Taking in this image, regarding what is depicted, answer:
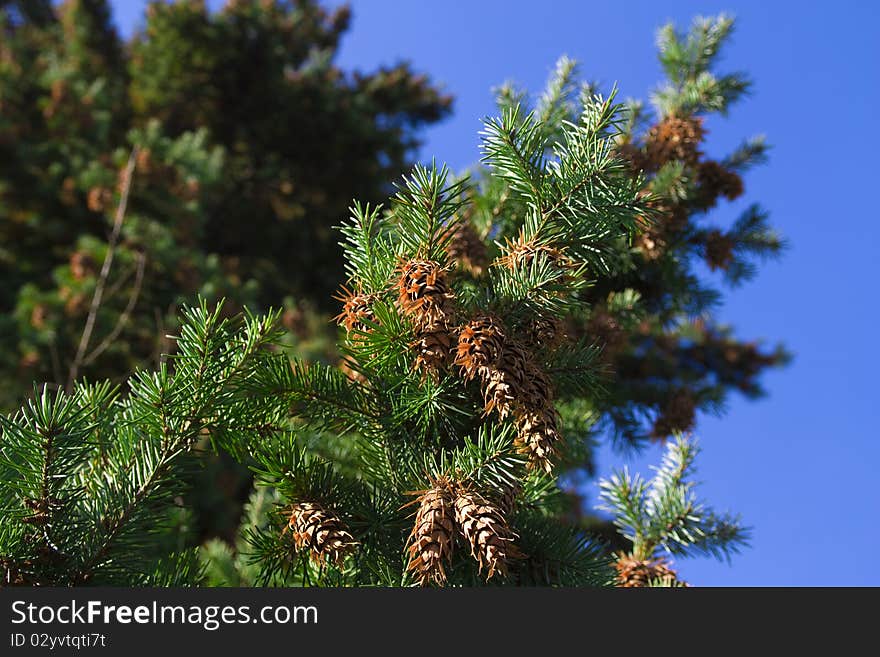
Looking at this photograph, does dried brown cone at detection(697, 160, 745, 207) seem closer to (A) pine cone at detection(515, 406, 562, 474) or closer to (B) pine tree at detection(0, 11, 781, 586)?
(B) pine tree at detection(0, 11, 781, 586)

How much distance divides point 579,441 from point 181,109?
709 centimetres

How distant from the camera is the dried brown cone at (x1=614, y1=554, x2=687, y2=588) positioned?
1.10m

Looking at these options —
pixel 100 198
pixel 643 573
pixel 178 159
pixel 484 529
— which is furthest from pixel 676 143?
pixel 178 159

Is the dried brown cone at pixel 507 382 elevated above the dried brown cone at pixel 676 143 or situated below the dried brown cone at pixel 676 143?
below

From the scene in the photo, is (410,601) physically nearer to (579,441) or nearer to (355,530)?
(355,530)

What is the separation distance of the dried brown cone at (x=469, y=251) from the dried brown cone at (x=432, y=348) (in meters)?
0.37

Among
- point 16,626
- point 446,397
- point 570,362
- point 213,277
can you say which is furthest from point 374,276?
point 213,277

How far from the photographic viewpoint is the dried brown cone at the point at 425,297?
2.64ft

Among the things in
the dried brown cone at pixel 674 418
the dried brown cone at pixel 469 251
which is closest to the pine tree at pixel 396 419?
the dried brown cone at pixel 469 251

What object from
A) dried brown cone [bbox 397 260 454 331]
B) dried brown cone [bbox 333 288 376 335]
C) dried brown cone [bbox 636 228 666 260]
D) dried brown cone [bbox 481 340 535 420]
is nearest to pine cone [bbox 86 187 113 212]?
dried brown cone [bbox 636 228 666 260]

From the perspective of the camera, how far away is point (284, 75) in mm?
7441

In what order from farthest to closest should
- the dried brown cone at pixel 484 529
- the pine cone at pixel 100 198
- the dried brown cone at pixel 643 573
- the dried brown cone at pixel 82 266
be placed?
the pine cone at pixel 100 198
the dried brown cone at pixel 82 266
the dried brown cone at pixel 643 573
the dried brown cone at pixel 484 529

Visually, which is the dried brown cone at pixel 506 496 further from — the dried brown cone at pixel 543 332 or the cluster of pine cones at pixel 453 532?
the dried brown cone at pixel 543 332

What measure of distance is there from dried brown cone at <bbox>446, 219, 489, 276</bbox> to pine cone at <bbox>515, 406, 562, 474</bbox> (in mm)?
427
